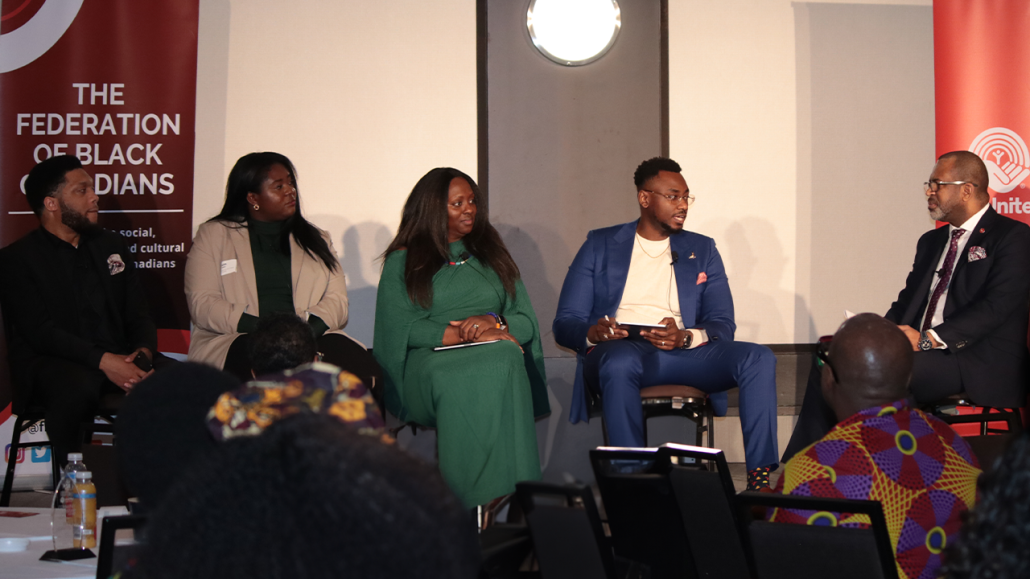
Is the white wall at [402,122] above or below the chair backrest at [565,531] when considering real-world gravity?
above

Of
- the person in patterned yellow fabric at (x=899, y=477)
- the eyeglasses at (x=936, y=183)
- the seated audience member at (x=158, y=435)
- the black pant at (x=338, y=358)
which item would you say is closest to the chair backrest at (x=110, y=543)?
the seated audience member at (x=158, y=435)

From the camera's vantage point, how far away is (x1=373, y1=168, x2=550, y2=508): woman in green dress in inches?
128

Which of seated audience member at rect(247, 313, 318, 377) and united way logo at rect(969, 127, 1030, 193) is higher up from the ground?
united way logo at rect(969, 127, 1030, 193)

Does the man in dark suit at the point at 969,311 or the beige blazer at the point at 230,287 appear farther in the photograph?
the beige blazer at the point at 230,287

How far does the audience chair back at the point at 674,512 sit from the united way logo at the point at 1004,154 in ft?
11.1

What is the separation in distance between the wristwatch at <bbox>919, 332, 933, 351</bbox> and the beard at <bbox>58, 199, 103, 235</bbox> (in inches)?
148

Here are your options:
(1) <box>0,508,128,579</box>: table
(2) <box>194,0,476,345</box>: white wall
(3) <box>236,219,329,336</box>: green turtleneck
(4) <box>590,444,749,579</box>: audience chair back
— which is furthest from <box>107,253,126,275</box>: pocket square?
(4) <box>590,444,749,579</box>: audience chair back

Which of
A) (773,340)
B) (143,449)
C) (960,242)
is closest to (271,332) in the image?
(143,449)

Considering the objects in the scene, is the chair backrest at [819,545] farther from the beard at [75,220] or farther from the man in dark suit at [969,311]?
the beard at [75,220]

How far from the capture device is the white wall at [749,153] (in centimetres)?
496

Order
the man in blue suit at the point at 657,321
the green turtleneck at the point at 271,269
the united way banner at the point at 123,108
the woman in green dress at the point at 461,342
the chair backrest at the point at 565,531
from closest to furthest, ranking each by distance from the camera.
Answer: the chair backrest at the point at 565,531 → the woman in green dress at the point at 461,342 → the man in blue suit at the point at 657,321 → the green turtleneck at the point at 271,269 → the united way banner at the point at 123,108

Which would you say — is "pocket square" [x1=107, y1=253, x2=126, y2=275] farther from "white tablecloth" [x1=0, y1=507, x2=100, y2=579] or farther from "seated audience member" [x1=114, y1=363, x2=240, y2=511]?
"seated audience member" [x1=114, y1=363, x2=240, y2=511]

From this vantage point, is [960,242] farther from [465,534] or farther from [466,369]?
[465,534]

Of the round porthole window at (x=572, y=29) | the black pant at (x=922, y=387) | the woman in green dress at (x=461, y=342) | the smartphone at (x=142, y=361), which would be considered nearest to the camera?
the woman in green dress at (x=461, y=342)
